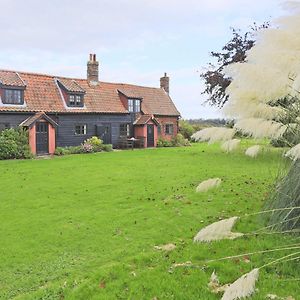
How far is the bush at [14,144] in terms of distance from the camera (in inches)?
834

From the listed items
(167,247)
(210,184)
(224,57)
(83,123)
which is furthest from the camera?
(83,123)

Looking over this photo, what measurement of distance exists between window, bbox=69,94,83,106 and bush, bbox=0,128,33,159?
4931 mm

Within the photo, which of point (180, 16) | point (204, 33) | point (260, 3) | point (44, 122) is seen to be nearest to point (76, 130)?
point (44, 122)

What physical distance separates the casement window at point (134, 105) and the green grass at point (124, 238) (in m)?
19.5

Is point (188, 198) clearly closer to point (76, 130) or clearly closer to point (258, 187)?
point (258, 187)

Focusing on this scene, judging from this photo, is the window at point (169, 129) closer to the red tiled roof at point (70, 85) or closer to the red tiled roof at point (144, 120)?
the red tiled roof at point (144, 120)

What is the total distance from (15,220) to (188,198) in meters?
3.89

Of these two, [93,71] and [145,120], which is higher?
[93,71]

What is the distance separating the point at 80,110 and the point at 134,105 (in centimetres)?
600

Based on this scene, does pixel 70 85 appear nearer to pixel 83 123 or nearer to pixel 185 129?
pixel 83 123

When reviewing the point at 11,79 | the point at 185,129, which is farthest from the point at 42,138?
the point at 185,129

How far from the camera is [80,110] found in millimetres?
27156

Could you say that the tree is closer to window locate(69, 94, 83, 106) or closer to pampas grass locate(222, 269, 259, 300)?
window locate(69, 94, 83, 106)

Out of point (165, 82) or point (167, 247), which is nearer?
point (167, 247)
